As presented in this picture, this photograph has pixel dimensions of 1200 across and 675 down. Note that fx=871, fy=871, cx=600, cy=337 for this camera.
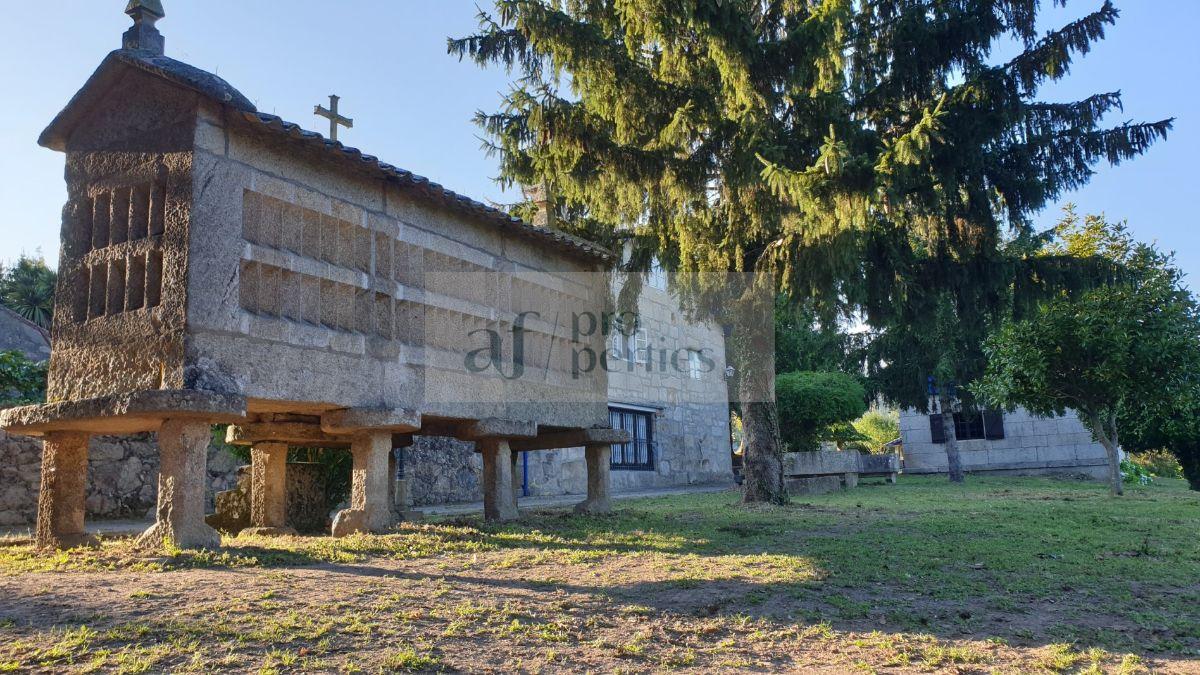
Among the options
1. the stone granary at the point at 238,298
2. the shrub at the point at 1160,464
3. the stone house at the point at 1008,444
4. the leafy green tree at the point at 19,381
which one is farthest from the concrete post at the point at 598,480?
the shrub at the point at 1160,464

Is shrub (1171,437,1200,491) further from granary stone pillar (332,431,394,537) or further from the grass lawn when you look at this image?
granary stone pillar (332,431,394,537)

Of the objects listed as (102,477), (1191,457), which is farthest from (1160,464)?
(102,477)

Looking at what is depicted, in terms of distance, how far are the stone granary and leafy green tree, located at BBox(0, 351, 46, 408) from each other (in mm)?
5316

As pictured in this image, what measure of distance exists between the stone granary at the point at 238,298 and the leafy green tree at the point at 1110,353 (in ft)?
38.8

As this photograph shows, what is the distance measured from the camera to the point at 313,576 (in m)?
5.81

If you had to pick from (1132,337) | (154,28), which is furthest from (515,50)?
(1132,337)

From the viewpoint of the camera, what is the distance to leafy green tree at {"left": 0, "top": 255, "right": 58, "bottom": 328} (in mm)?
25688

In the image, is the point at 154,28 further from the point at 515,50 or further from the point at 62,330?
the point at 515,50

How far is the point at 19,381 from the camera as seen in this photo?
39.4 ft

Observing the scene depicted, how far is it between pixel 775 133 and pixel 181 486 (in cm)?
789

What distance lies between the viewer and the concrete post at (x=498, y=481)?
9469 mm

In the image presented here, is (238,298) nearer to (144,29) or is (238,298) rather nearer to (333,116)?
(144,29)

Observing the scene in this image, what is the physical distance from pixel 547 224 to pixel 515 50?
2.40 meters

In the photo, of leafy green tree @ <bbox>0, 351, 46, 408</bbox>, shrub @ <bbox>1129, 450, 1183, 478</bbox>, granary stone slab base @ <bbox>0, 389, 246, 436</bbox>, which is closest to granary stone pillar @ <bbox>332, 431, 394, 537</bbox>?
granary stone slab base @ <bbox>0, 389, 246, 436</bbox>
